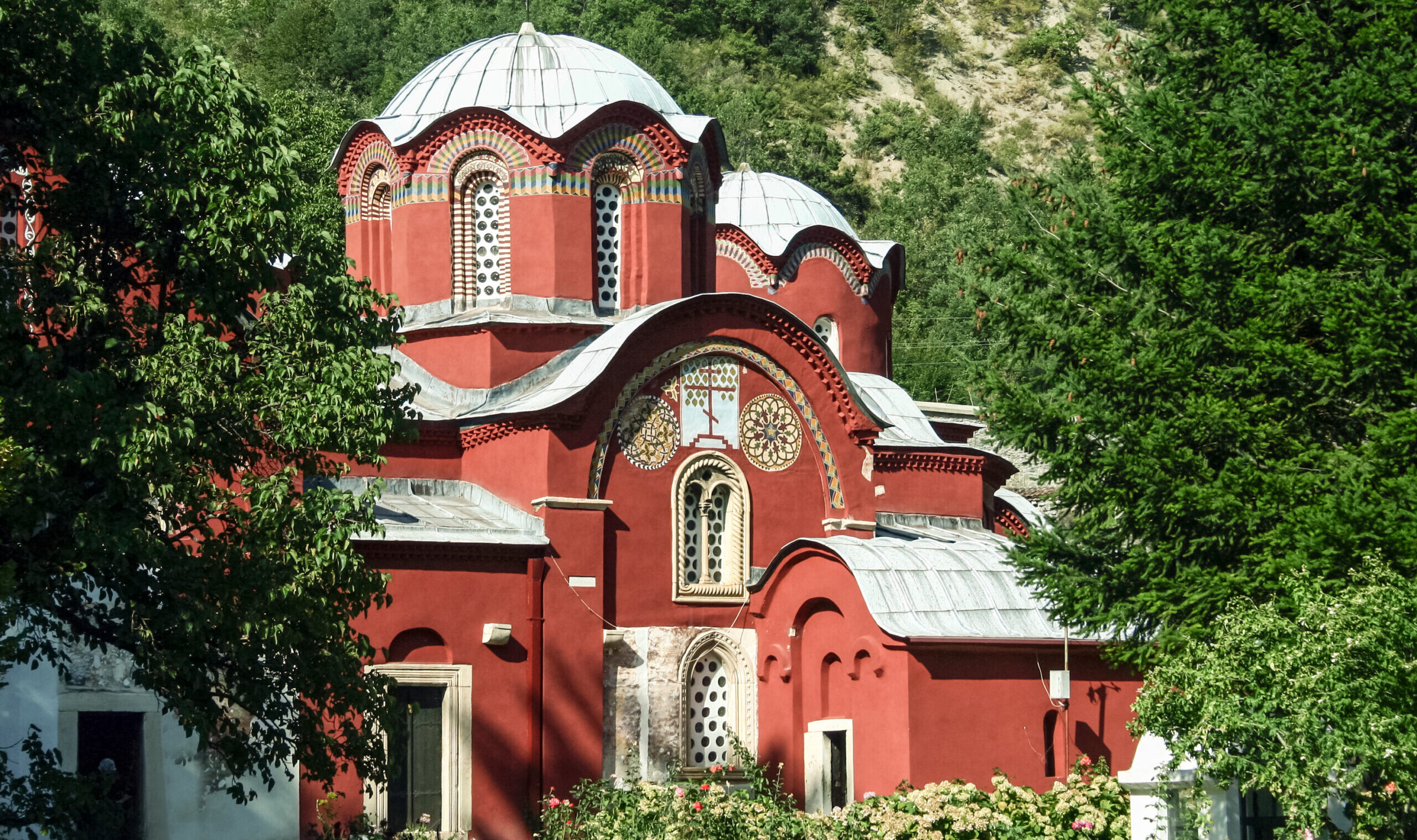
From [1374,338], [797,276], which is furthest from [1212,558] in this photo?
[797,276]

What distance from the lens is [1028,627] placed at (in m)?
15.9

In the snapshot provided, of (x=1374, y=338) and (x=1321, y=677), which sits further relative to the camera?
(x=1374, y=338)

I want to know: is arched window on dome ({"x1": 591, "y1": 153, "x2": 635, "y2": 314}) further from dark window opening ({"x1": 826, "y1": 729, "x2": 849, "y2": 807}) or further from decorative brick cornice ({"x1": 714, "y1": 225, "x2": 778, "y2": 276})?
dark window opening ({"x1": 826, "y1": 729, "x2": 849, "y2": 807})

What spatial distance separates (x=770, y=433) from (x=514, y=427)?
2601mm

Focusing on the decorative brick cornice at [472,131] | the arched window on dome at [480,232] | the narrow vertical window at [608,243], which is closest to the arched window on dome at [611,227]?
the narrow vertical window at [608,243]

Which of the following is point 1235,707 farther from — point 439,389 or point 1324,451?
point 439,389

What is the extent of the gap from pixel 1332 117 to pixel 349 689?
7257 mm

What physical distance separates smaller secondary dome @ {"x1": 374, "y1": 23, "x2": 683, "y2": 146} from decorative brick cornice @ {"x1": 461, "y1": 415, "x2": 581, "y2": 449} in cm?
334

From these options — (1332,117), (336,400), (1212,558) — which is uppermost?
(1332,117)

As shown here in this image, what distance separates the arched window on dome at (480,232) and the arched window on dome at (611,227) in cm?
100

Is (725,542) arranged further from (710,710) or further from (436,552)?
(436,552)

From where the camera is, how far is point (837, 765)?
16.1 meters

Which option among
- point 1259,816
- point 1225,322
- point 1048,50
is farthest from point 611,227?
point 1048,50

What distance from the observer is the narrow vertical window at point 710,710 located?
1661 cm
